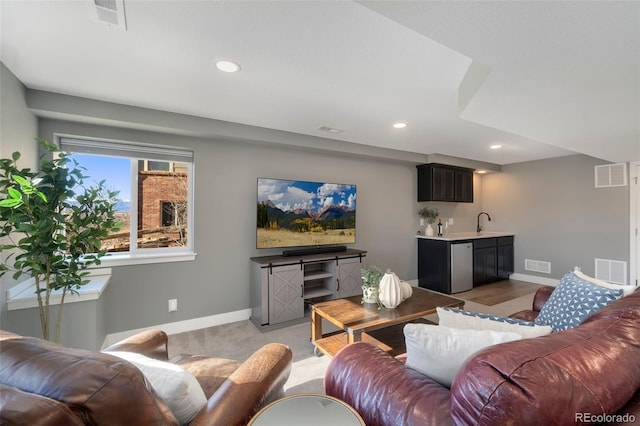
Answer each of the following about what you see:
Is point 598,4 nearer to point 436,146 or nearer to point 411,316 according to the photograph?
point 411,316

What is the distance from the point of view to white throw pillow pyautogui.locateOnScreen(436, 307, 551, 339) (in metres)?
1.07

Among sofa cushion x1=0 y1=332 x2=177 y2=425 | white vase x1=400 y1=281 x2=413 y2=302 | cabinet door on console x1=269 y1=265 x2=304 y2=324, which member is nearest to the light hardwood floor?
white vase x1=400 y1=281 x2=413 y2=302

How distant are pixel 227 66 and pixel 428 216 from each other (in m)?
4.26

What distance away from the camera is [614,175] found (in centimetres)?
422

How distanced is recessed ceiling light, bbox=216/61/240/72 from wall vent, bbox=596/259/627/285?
582 cm

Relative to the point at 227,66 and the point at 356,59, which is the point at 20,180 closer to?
the point at 227,66

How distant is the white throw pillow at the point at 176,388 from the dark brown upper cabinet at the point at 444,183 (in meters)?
4.58

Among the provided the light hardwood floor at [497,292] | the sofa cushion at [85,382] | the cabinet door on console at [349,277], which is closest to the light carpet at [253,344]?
the cabinet door on console at [349,277]

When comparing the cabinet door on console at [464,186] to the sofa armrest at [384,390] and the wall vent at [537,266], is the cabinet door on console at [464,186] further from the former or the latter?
the sofa armrest at [384,390]

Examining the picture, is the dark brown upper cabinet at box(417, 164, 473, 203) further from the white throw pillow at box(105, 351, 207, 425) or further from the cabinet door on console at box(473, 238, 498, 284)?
the white throw pillow at box(105, 351, 207, 425)

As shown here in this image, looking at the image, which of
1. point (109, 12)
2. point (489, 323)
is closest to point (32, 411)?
point (489, 323)

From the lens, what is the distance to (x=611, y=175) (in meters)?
4.25

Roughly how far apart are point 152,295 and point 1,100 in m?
1.96

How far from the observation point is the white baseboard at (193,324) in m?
2.75
